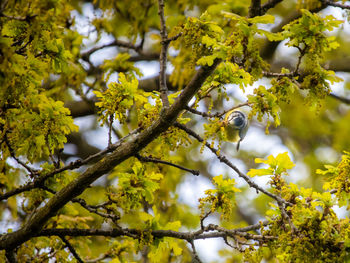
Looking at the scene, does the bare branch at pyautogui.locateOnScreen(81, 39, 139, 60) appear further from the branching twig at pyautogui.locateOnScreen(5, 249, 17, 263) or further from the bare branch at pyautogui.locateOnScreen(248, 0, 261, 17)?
the bare branch at pyautogui.locateOnScreen(248, 0, 261, 17)

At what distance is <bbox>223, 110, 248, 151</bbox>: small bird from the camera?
2240mm

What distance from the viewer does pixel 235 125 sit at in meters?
2.25

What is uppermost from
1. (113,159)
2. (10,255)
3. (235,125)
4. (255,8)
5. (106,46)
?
(106,46)

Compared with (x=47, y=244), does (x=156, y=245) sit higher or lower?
lower

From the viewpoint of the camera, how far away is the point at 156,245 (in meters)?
2.41

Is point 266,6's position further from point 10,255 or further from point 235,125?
point 10,255

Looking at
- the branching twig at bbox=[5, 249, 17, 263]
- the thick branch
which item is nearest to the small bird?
the thick branch

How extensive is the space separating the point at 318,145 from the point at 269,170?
4406mm

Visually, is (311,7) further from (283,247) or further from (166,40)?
(283,247)

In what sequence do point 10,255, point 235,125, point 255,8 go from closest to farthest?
point 255,8
point 235,125
point 10,255

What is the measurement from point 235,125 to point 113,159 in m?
0.68

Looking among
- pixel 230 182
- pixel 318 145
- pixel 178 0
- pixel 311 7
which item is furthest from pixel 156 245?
pixel 318 145

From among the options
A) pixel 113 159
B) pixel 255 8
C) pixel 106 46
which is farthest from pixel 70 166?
pixel 106 46

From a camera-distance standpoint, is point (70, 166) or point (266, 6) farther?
point (70, 166)
